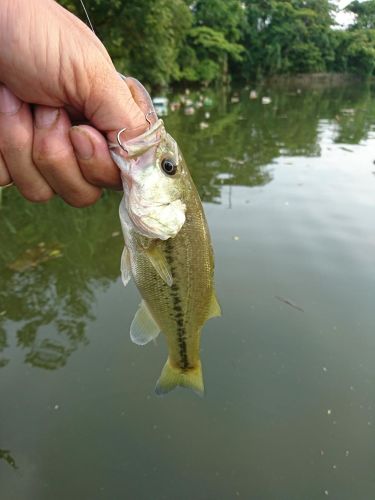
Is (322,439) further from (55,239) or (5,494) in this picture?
(55,239)

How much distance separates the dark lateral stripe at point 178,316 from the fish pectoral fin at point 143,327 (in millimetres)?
133

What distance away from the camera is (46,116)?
1914mm

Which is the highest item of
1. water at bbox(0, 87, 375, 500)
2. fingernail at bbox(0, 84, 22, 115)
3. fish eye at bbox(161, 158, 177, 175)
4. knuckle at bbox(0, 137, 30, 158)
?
fingernail at bbox(0, 84, 22, 115)

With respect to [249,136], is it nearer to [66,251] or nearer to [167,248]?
[66,251]

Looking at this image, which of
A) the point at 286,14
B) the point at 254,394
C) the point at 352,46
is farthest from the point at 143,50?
the point at 352,46

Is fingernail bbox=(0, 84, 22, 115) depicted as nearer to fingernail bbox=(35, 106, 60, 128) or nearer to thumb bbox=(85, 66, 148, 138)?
fingernail bbox=(35, 106, 60, 128)

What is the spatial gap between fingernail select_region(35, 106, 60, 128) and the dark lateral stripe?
30.4 inches

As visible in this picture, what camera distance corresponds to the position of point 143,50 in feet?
70.4

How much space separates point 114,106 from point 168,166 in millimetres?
342

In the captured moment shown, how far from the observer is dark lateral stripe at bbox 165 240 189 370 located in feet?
6.64

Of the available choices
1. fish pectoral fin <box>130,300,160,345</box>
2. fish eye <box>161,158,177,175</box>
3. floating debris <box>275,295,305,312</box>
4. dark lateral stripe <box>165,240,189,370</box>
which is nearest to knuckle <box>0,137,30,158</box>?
fish eye <box>161,158,177,175</box>

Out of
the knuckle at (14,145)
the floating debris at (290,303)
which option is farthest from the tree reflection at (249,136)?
the knuckle at (14,145)

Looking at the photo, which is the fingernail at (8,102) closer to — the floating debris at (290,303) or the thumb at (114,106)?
the thumb at (114,106)

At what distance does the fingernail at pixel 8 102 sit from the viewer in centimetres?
185
